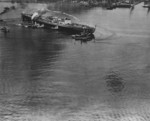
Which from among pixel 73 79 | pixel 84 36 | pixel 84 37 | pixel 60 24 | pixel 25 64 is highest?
pixel 60 24

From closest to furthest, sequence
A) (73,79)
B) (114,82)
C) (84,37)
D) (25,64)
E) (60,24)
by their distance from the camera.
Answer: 1. (114,82)
2. (73,79)
3. (25,64)
4. (84,37)
5. (60,24)

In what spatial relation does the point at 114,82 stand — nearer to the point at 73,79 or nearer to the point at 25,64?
the point at 73,79

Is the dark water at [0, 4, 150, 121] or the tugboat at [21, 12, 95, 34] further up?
the tugboat at [21, 12, 95, 34]

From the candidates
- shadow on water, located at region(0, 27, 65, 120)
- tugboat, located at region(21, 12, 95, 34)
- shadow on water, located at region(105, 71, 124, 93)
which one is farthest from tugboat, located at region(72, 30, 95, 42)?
shadow on water, located at region(105, 71, 124, 93)

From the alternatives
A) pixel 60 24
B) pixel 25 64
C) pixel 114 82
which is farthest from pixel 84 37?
pixel 114 82

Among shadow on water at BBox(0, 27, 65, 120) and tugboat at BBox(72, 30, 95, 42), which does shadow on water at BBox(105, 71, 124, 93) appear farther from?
tugboat at BBox(72, 30, 95, 42)

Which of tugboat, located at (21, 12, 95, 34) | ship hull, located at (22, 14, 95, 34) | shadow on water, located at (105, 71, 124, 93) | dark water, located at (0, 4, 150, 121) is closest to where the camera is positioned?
dark water, located at (0, 4, 150, 121)

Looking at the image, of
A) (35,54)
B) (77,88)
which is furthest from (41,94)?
(35,54)

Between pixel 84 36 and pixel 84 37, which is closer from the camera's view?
pixel 84 37
